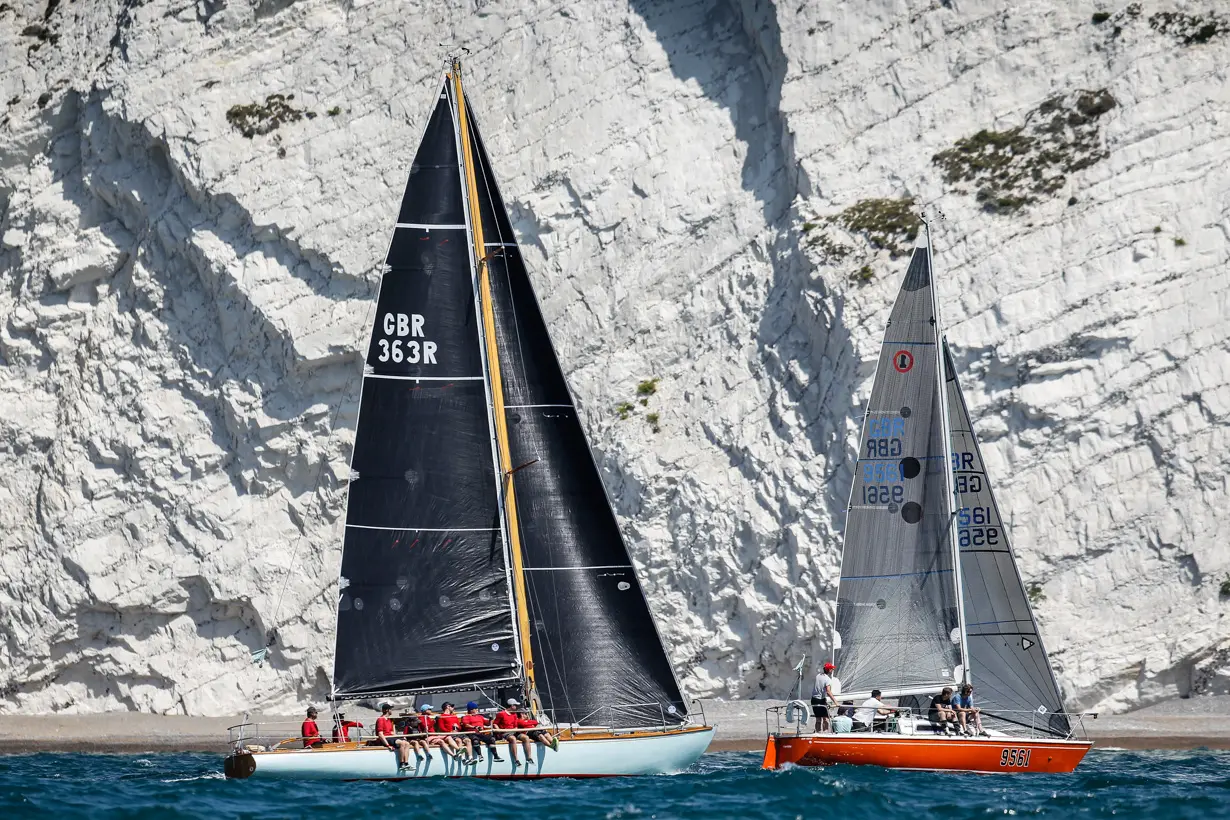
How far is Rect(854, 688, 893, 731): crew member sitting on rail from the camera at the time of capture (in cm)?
2128

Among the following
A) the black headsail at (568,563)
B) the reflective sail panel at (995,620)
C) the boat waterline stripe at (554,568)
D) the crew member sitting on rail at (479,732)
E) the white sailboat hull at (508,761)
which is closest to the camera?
the white sailboat hull at (508,761)

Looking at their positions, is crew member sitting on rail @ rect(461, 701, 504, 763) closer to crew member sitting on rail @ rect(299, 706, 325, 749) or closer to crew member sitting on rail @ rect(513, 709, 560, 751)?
crew member sitting on rail @ rect(513, 709, 560, 751)

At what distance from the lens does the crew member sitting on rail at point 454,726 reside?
19453 mm

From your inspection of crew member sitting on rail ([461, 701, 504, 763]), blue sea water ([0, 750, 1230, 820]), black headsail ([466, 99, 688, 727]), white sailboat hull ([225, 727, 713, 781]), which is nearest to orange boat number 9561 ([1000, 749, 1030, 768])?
blue sea water ([0, 750, 1230, 820])

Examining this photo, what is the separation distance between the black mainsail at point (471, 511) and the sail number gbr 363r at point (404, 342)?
0.07 feet

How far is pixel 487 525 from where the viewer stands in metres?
20.7

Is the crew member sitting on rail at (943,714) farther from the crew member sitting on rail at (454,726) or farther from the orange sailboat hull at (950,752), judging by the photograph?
the crew member sitting on rail at (454,726)

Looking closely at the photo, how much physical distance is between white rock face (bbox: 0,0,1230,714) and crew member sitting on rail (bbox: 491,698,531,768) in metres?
11.1

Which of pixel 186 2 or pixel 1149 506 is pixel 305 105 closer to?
pixel 186 2

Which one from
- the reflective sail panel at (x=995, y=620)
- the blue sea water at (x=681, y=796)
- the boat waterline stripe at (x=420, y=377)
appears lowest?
the blue sea water at (x=681, y=796)

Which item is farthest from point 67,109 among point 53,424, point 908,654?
point 908,654

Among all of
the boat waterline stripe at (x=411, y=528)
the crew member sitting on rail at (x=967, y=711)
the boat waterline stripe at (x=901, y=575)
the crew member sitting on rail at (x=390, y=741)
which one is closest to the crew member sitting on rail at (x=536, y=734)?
the crew member sitting on rail at (x=390, y=741)

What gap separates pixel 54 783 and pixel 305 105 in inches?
788

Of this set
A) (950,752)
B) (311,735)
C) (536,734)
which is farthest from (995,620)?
(311,735)
